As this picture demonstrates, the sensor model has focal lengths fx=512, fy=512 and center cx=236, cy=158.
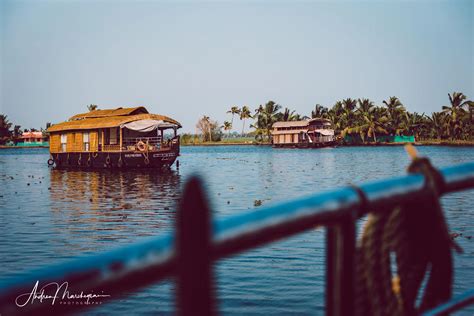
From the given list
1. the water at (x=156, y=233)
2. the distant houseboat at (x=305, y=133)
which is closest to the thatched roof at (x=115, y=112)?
the water at (x=156, y=233)

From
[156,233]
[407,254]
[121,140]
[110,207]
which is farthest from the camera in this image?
[121,140]

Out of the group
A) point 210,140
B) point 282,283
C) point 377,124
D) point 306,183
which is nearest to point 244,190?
point 306,183

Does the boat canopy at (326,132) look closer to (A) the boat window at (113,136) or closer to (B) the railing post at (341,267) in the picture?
(A) the boat window at (113,136)

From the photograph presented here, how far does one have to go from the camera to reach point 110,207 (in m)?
22.1

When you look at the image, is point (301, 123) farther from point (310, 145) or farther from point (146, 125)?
point (146, 125)

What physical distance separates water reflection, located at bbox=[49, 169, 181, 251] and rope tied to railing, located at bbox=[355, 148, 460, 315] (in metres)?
12.5

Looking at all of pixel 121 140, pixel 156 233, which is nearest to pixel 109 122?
pixel 121 140

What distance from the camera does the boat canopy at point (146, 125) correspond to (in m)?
39.2

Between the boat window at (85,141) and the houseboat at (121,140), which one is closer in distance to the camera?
the houseboat at (121,140)

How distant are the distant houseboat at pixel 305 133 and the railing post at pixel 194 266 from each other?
98.8 m

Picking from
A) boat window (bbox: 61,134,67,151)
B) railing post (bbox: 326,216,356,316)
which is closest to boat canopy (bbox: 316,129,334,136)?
boat window (bbox: 61,134,67,151)

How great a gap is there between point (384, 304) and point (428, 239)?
12.0 inches

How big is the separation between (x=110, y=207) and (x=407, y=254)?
2137cm

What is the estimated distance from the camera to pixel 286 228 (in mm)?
1188
